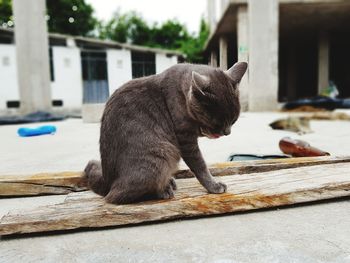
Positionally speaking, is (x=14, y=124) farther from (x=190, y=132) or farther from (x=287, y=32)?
(x=287, y=32)

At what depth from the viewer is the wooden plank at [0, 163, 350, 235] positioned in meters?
1.42

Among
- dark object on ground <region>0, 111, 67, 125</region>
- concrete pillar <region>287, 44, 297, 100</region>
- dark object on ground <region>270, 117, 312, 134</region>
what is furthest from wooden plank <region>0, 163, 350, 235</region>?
concrete pillar <region>287, 44, 297, 100</region>

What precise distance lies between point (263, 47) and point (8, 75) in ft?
36.2

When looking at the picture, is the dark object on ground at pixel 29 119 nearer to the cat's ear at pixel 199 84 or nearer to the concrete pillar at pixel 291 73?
the cat's ear at pixel 199 84

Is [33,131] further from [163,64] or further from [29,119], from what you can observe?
[29,119]

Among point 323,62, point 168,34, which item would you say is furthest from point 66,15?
point 323,62

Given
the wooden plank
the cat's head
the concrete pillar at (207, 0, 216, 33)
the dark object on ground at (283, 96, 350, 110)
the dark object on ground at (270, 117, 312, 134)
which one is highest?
the concrete pillar at (207, 0, 216, 33)

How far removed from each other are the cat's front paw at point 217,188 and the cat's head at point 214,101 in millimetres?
253

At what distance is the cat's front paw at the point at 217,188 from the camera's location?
1.69 m

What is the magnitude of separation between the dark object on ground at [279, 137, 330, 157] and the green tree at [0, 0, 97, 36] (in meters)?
21.2

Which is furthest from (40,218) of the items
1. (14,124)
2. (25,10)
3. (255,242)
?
(25,10)

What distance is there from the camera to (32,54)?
33.7 feet

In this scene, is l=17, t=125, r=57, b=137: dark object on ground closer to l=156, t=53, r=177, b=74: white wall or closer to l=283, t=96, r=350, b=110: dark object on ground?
l=156, t=53, r=177, b=74: white wall

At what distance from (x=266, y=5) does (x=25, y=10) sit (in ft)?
23.2
